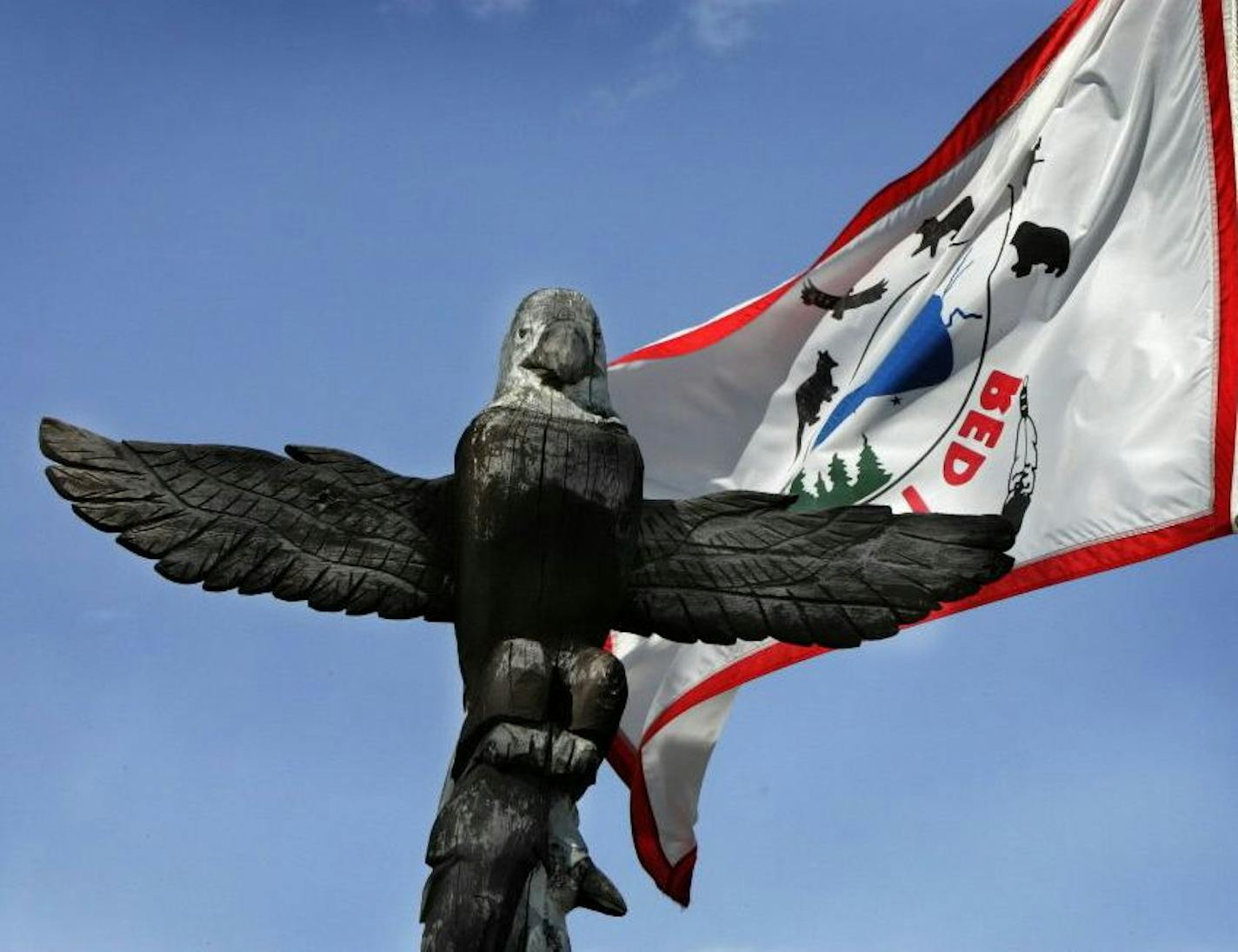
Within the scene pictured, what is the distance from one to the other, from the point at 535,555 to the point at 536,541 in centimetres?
5

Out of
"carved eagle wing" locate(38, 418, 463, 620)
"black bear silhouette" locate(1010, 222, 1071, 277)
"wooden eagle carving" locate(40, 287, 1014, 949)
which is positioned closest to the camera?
"wooden eagle carving" locate(40, 287, 1014, 949)

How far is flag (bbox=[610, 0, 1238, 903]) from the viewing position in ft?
39.7

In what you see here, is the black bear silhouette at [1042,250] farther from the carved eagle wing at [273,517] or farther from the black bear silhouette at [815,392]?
the carved eagle wing at [273,517]

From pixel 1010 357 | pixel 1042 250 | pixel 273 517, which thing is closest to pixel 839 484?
pixel 1010 357

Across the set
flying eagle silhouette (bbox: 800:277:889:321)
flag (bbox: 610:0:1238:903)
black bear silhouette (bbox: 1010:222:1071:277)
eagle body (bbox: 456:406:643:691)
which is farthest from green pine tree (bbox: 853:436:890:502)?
eagle body (bbox: 456:406:643:691)

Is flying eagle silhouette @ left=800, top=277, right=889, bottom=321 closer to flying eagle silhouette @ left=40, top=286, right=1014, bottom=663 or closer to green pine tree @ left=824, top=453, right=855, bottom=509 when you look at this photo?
green pine tree @ left=824, top=453, right=855, bottom=509

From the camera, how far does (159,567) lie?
27.3 ft

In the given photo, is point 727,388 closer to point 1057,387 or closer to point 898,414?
point 898,414

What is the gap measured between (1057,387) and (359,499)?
17.1 ft

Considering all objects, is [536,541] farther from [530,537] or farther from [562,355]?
[562,355]

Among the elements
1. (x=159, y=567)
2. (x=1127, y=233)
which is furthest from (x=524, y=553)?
(x=1127, y=233)

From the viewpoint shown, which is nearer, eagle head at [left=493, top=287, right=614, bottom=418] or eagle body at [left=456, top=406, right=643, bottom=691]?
eagle body at [left=456, top=406, right=643, bottom=691]

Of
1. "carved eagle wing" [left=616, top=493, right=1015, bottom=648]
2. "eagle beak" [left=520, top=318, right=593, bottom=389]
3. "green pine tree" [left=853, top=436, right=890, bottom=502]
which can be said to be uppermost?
"green pine tree" [left=853, top=436, right=890, bottom=502]

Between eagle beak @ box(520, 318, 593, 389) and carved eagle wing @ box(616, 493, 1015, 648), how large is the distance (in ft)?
1.93
